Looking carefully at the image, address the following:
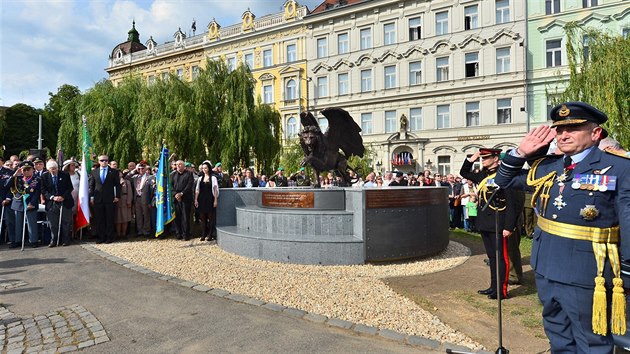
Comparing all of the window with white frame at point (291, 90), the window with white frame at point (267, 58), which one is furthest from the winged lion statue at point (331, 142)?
the window with white frame at point (267, 58)

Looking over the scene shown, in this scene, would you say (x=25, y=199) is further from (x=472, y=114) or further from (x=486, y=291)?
(x=472, y=114)

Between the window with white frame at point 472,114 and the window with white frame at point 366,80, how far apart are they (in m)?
9.09

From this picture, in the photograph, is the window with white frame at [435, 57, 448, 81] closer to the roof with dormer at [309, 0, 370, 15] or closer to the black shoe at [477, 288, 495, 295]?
the roof with dormer at [309, 0, 370, 15]

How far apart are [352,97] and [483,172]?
32.8 m

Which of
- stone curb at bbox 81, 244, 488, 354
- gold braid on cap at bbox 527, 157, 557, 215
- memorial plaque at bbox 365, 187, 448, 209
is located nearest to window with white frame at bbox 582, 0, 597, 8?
memorial plaque at bbox 365, 187, 448, 209

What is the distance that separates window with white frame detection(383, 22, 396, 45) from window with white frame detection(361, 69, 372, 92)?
298 centimetres

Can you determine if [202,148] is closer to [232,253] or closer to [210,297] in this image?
[232,253]

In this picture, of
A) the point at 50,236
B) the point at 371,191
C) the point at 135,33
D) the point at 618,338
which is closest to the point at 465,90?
the point at 371,191

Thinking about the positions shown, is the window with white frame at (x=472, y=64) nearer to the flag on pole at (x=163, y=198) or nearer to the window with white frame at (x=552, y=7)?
the window with white frame at (x=552, y=7)

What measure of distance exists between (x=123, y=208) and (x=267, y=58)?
3407 cm

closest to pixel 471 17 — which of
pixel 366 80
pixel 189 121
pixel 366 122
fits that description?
pixel 366 80

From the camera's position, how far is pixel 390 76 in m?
36.1

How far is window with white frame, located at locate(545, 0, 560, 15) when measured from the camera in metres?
29.5

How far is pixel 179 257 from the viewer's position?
8.43m
